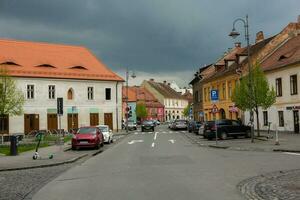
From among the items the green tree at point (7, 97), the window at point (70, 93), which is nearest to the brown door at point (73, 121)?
the window at point (70, 93)

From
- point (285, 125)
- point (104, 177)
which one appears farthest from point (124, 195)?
point (285, 125)

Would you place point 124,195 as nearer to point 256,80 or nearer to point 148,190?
point 148,190

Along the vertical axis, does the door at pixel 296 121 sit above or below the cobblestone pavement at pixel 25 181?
above

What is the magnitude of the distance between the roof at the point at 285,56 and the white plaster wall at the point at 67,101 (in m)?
24.7

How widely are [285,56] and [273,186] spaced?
3731 centimetres

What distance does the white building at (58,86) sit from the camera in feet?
199

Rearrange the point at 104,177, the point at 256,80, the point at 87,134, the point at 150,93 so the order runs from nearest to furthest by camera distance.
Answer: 1. the point at 104,177
2. the point at 87,134
3. the point at 256,80
4. the point at 150,93

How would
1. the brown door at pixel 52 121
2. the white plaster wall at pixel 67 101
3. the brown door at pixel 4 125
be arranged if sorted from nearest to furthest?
the brown door at pixel 4 125
the white plaster wall at pixel 67 101
the brown door at pixel 52 121

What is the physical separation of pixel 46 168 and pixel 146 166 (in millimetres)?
4095

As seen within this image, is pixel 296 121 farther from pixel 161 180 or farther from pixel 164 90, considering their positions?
pixel 164 90

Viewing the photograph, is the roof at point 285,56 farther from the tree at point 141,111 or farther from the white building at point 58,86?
the tree at point 141,111

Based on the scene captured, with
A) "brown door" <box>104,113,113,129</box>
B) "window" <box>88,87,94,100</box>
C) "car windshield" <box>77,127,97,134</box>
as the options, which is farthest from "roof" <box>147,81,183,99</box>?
"car windshield" <box>77,127,97,134</box>

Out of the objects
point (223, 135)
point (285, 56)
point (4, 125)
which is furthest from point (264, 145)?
point (4, 125)

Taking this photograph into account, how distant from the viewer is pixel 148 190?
11523 millimetres
